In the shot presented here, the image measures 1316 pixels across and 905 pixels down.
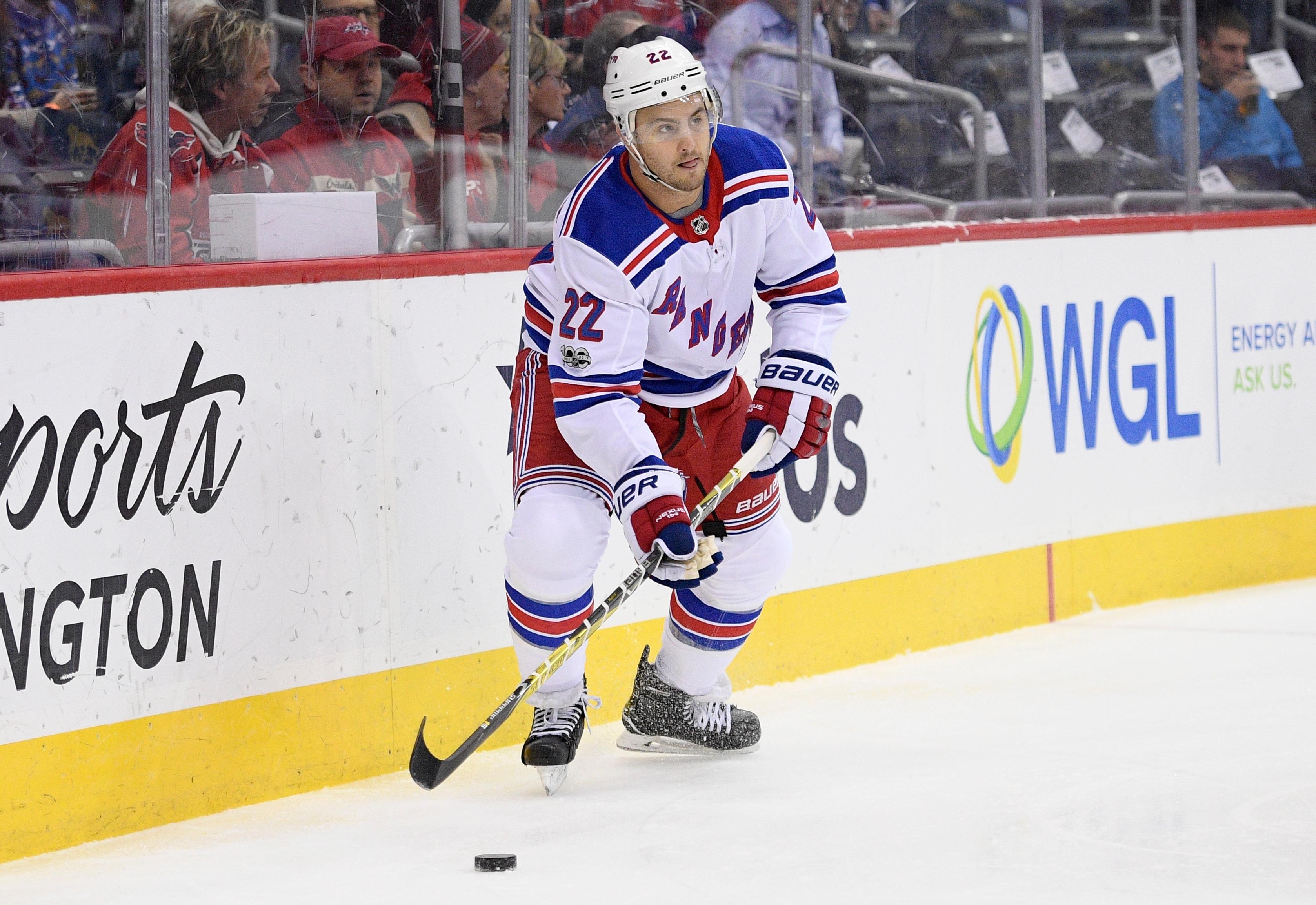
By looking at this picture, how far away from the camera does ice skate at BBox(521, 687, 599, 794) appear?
3146mm

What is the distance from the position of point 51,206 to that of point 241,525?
1.93 feet

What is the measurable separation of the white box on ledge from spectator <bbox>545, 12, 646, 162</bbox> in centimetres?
50

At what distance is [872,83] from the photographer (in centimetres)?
449

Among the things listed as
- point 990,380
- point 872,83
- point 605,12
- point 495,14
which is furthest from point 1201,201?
point 495,14

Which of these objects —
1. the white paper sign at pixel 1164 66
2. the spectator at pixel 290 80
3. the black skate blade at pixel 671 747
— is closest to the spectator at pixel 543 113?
the spectator at pixel 290 80

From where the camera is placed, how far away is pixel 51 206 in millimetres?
2998

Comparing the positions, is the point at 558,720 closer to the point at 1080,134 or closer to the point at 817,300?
the point at 817,300

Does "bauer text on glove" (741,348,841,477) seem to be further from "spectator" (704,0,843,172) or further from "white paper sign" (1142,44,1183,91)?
"white paper sign" (1142,44,1183,91)

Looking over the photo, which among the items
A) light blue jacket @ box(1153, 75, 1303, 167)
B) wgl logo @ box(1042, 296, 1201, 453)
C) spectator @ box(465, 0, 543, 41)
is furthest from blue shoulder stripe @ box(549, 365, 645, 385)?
light blue jacket @ box(1153, 75, 1303, 167)

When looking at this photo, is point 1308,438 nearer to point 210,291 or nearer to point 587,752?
point 587,752

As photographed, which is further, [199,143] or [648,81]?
[199,143]

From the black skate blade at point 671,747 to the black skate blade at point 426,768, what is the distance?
0.62 m

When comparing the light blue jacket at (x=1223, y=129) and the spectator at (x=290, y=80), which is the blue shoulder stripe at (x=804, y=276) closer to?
the spectator at (x=290, y=80)

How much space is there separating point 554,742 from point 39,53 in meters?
1.36
